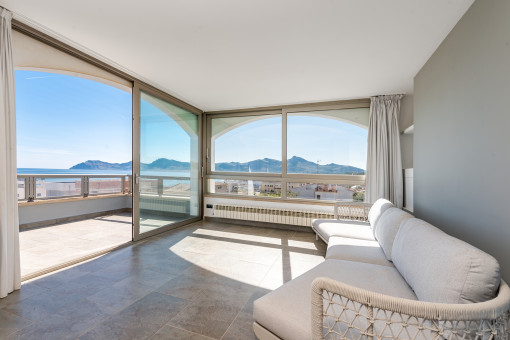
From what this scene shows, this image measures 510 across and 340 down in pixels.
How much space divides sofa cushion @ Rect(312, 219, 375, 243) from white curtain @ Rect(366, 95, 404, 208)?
1.05 meters

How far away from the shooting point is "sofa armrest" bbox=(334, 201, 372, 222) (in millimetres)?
3344

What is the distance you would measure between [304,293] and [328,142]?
342cm

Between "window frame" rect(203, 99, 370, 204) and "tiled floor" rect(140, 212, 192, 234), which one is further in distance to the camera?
"window frame" rect(203, 99, 370, 204)

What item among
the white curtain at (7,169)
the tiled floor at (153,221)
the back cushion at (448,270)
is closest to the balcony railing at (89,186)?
the tiled floor at (153,221)

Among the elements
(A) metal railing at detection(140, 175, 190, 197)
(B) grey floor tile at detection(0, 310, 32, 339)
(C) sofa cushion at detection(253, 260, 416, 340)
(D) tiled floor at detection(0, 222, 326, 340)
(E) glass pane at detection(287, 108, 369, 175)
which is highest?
(E) glass pane at detection(287, 108, 369, 175)

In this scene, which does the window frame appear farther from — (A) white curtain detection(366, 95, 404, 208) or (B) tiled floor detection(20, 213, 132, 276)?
(B) tiled floor detection(20, 213, 132, 276)

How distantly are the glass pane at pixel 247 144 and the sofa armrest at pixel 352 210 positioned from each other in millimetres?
1564

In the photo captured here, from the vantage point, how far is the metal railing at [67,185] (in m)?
4.30

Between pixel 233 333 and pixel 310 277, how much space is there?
0.69 metres

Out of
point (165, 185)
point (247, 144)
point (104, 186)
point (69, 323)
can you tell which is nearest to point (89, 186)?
point (104, 186)

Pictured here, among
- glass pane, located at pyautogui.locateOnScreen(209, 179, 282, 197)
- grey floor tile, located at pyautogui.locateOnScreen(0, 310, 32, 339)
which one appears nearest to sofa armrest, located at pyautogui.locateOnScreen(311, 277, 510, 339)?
grey floor tile, located at pyautogui.locateOnScreen(0, 310, 32, 339)

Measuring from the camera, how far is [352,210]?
3389mm

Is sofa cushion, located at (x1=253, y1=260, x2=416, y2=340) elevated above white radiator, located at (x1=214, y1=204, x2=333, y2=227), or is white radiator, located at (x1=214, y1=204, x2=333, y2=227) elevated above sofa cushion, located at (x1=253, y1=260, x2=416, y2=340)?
sofa cushion, located at (x1=253, y1=260, x2=416, y2=340)

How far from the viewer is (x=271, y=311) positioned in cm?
115
